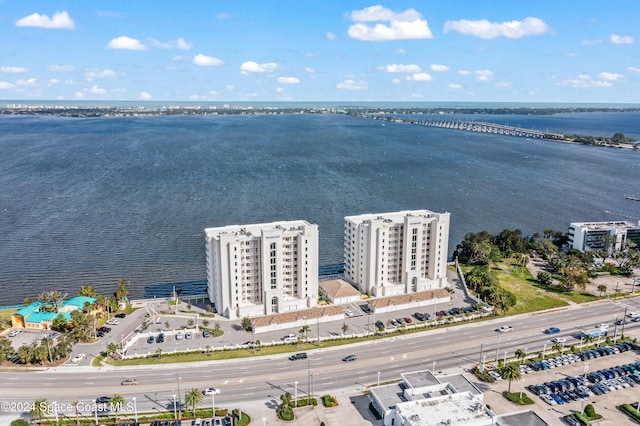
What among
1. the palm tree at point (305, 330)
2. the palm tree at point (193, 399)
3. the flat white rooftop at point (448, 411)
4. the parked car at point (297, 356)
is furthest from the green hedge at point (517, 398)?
the palm tree at point (193, 399)

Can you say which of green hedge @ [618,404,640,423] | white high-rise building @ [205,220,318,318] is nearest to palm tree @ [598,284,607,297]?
green hedge @ [618,404,640,423]

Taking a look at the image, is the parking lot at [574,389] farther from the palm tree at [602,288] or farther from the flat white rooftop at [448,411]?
the palm tree at [602,288]

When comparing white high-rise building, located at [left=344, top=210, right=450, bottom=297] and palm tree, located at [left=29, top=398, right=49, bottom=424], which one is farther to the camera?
white high-rise building, located at [left=344, top=210, right=450, bottom=297]

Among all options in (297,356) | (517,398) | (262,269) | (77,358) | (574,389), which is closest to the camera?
(517,398)

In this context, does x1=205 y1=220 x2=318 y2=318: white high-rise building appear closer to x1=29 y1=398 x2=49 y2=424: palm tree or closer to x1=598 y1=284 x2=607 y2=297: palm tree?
x1=29 y1=398 x2=49 y2=424: palm tree

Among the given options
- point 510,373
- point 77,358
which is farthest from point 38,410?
point 510,373

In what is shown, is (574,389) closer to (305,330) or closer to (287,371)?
(287,371)
